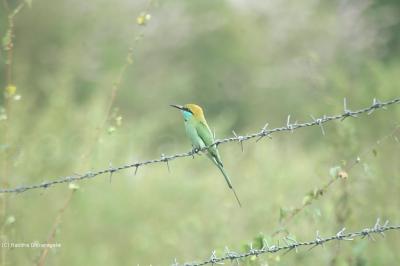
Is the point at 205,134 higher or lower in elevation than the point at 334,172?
higher

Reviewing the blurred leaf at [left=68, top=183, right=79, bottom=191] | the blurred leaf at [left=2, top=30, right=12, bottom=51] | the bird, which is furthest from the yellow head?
the blurred leaf at [left=2, top=30, right=12, bottom=51]

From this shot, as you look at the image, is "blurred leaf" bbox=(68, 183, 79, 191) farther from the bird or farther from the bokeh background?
the bird

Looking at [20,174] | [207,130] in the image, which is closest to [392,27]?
[20,174]

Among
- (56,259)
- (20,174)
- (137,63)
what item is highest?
(137,63)

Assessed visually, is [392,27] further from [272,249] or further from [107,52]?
[272,249]

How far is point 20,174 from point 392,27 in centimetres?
1900

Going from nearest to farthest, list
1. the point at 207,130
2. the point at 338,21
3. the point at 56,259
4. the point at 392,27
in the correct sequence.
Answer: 1. the point at 207,130
2. the point at 56,259
3. the point at 392,27
4. the point at 338,21

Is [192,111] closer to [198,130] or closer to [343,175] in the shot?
[198,130]

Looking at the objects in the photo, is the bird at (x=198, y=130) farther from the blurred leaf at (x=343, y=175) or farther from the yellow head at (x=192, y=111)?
the blurred leaf at (x=343, y=175)

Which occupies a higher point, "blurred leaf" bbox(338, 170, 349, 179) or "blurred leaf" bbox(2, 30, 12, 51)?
"blurred leaf" bbox(2, 30, 12, 51)

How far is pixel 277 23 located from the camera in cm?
4372

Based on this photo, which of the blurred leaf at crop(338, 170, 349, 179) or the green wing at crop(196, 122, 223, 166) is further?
the green wing at crop(196, 122, 223, 166)

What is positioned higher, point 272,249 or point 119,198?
point 119,198

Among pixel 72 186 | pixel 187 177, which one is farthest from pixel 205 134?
pixel 187 177
